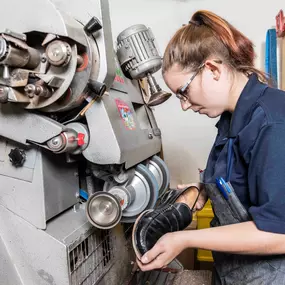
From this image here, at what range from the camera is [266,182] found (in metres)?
0.63

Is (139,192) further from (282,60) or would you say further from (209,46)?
(282,60)

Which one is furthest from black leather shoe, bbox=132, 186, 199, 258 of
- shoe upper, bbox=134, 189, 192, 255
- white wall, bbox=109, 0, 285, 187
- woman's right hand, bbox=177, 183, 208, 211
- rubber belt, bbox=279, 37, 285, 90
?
rubber belt, bbox=279, 37, 285, 90

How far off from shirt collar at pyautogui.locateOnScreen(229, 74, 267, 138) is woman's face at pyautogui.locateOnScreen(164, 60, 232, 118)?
0.16ft

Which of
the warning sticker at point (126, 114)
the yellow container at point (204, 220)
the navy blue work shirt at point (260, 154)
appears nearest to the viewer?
the navy blue work shirt at point (260, 154)

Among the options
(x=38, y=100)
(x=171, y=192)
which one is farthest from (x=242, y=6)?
(x=38, y=100)

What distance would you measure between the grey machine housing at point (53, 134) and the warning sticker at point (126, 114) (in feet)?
0.09

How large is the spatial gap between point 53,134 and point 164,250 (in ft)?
1.25

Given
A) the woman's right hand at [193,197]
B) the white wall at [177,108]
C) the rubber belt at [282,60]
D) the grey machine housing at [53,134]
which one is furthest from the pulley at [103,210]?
the rubber belt at [282,60]

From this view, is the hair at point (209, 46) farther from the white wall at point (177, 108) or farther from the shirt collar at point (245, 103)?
the white wall at point (177, 108)

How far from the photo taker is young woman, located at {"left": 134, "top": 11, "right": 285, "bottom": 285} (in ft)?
2.10

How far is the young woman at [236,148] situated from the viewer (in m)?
0.64

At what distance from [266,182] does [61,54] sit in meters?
0.50

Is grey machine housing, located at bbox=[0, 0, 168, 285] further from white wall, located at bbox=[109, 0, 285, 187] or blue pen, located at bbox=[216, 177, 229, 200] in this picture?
white wall, located at bbox=[109, 0, 285, 187]

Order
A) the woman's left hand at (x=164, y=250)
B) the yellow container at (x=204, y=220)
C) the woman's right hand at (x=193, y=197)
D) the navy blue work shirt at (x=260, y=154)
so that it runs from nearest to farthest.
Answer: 1. the navy blue work shirt at (x=260, y=154)
2. the woman's left hand at (x=164, y=250)
3. the woman's right hand at (x=193, y=197)
4. the yellow container at (x=204, y=220)
